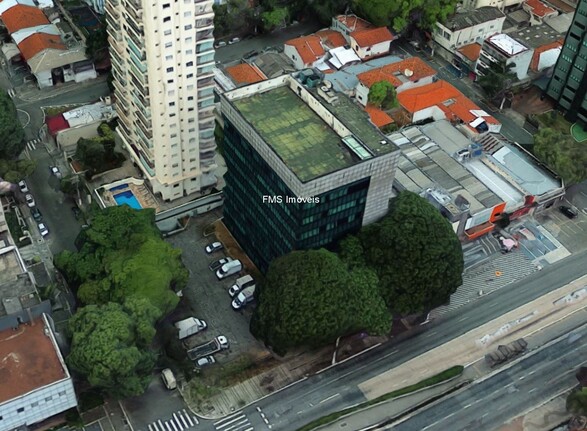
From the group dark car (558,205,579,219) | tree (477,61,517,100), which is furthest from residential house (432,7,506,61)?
dark car (558,205,579,219)

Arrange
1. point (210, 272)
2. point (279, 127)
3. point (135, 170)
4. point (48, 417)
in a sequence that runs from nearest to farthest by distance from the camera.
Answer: point (48, 417), point (279, 127), point (210, 272), point (135, 170)

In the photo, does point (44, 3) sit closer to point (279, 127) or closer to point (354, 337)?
point (279, 127)

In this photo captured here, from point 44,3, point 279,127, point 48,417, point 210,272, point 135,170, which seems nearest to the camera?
point 48,417

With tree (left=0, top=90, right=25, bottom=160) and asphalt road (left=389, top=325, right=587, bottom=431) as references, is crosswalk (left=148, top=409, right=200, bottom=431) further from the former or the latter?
tree (left=0, top=90, right=25, bottom=160)

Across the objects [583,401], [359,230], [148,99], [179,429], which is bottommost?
[179,429]

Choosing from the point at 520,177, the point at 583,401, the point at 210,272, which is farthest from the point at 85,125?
the point at 583,401

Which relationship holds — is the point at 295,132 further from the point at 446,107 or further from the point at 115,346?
the point at 446,107
